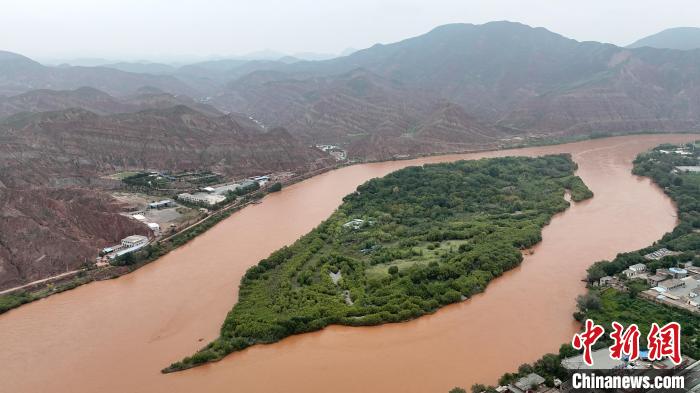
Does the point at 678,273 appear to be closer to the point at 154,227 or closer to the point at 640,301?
the point at 640,301

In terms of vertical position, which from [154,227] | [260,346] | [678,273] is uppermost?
[154,227]

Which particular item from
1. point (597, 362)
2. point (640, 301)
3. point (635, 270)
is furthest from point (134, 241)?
point (635, 270)

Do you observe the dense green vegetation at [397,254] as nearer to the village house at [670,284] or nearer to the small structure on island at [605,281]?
the small structure on island at [605,281]

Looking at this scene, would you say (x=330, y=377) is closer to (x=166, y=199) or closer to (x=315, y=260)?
(x=315, y=260)

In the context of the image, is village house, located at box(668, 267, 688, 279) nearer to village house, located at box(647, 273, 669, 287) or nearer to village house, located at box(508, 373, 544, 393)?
village house, located at box(647, 273, 669, 287)

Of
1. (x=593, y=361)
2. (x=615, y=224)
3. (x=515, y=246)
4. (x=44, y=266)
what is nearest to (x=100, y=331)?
(x=44, y=266)

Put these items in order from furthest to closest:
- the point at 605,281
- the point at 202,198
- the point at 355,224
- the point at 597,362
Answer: the point at 202,198
the point at 355,224
the point at 605,281
the point at 597,362
